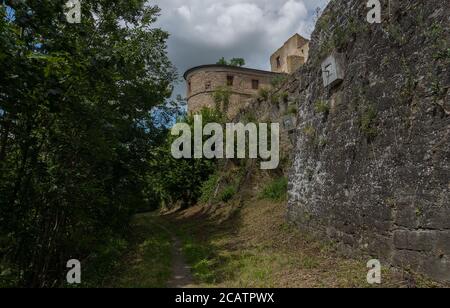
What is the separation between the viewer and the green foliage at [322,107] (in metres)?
7.99

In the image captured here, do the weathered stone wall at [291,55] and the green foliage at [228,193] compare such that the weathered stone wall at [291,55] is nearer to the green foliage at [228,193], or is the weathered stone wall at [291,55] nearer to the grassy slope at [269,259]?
the green foliage at [228,193]

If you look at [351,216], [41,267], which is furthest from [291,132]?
[41,267]

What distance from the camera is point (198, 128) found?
20.6 meters

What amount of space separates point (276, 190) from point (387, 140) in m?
6.56

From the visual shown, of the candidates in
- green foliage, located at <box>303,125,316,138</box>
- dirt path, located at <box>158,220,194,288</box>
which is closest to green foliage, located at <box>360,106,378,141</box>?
green foliage, located at <box>303,125,316,138</box>

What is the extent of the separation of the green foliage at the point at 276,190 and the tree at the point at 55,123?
5276 millimetres

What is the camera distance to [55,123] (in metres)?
6.21

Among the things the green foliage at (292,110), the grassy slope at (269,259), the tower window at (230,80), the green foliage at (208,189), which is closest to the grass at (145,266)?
the grassy slope at (269,259)

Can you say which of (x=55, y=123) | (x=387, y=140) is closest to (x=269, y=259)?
(x=387, y=140)

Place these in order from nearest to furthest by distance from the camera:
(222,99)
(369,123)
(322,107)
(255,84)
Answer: (369,123) → (322,107) → (222,99) → (255,84)

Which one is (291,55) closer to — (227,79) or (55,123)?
(227,79)
